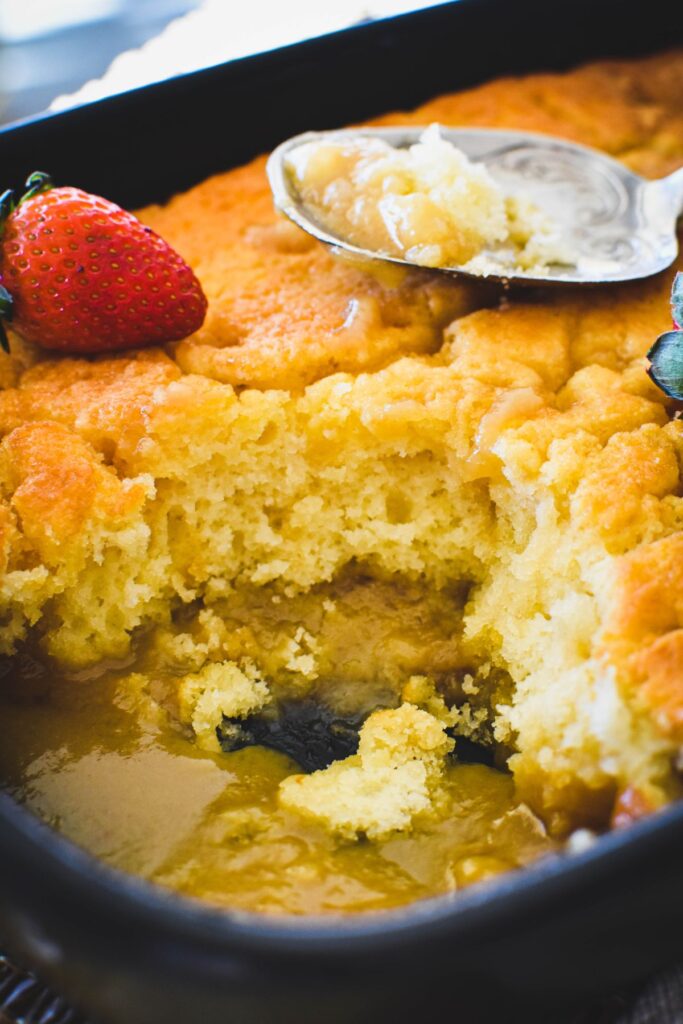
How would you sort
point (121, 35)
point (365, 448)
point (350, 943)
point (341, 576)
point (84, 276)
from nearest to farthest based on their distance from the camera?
point (350, 943) → point (84, 276) → point (365, 448) → point (341, 576) → point (121, 35)

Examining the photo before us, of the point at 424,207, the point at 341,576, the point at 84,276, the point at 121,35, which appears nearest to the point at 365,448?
the point at 341,576

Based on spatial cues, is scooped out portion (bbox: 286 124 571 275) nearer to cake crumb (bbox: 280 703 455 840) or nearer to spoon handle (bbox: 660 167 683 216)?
spoon handle (bbox: 660 167 683 216)

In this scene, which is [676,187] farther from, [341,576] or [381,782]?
[381,782]

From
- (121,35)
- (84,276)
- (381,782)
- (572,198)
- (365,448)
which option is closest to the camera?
(381,782)

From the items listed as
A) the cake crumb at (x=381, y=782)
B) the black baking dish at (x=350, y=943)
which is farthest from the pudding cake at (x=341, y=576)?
the black baking dish at (x=350, y=943)

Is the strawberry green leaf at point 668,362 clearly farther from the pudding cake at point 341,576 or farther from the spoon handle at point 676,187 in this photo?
the spoon handle at point 676,187

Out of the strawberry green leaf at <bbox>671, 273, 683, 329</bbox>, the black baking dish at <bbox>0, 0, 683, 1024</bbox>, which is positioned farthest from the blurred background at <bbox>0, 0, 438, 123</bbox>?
the black baking dish at <bbox>0, 0, 683, 1024</bbox>

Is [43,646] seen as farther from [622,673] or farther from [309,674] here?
[622,673]

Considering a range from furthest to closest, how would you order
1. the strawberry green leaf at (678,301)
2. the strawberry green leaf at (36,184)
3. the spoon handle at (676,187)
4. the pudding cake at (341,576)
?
the spoon handle at (676,187) → the strawberry green leaf at (36,184) → the strawberry green leaf at (678,301) → the pudding cake at (341,576)
